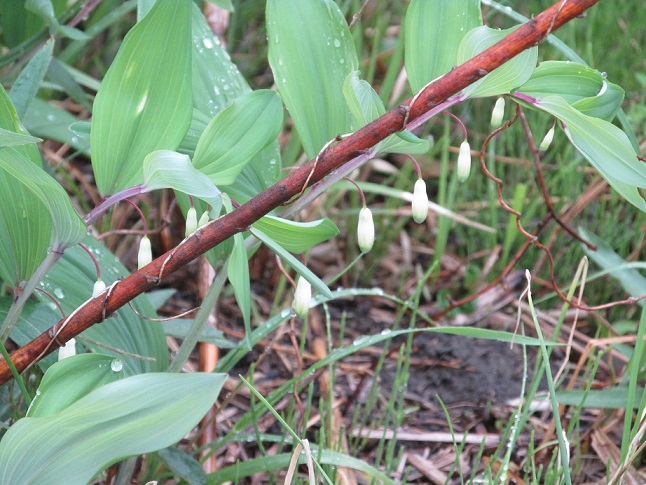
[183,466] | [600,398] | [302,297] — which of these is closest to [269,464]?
[183,466]

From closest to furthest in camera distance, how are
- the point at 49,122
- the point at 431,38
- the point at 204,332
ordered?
the point at 431,38 → the point at 204,332 → the point at 49,122

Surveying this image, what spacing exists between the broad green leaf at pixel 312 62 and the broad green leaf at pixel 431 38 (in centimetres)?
10

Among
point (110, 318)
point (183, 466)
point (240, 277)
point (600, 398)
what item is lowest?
point (600, 398)

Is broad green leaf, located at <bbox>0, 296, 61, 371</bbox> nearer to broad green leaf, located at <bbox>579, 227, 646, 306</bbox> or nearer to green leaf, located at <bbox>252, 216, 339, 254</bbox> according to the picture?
green leaf, located at <bbox>252, 216, 339, 254</bbox>

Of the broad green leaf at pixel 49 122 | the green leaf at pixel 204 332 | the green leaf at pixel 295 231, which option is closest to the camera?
the green leaf at pixel 295 231

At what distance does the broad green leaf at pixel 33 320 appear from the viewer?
3.28 feet

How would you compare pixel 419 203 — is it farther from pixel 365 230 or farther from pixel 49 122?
pixel 49 122

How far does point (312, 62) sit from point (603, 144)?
383mm

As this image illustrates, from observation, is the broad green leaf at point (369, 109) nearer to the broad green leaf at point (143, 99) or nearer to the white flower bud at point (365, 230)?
the white flower bud at point (365, 230)

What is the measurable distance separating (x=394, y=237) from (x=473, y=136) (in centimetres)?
46

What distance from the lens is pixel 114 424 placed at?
685 mm

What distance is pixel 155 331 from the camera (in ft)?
3.60

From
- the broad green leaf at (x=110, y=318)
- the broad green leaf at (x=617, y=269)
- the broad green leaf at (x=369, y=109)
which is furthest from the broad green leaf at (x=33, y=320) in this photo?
the broad green leaf at (x=617, y=269)

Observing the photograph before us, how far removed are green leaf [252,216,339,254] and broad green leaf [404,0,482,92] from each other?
24 cm
